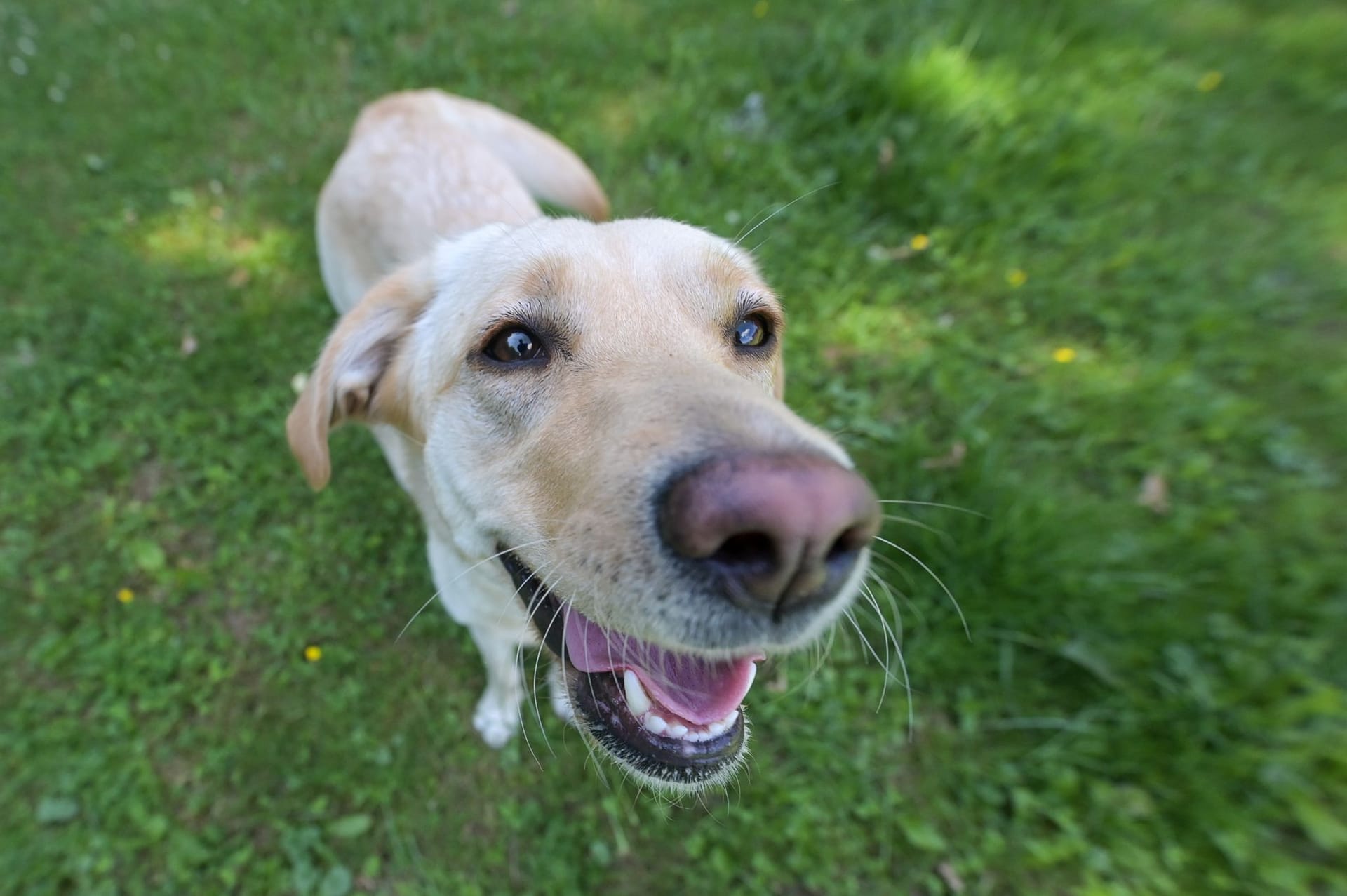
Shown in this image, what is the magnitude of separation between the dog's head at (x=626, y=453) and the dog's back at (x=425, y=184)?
91 centimetres

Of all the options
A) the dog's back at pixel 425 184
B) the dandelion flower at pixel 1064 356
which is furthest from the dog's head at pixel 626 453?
the dandelion flower at pixel 1064 356

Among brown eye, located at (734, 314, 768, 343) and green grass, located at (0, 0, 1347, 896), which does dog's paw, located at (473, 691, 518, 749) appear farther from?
brown eye, located at (734, 314, 768, 343)

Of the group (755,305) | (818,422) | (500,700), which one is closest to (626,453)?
(755,305)

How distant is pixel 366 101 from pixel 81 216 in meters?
2.14

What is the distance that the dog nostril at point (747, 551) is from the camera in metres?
1.06

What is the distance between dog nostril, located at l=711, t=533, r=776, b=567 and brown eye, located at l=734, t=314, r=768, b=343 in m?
0.94

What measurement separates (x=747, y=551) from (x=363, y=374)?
1.69 metres

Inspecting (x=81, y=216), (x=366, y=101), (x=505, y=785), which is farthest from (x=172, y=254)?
(x=505, y=785)

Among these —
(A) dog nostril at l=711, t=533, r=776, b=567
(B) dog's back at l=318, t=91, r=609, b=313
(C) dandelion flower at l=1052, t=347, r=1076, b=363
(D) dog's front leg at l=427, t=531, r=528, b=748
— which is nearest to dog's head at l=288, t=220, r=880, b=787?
(A) dog nostril at l=711, t=533, r=776, b=567

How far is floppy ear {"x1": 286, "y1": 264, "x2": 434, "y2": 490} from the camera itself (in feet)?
6.68

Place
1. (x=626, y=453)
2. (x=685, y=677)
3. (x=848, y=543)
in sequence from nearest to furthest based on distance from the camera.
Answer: (x=848, y=543)
(x=626, y=453)
(x=685, y=677)

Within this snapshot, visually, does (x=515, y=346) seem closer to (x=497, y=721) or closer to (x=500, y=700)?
(x=500, y=700)

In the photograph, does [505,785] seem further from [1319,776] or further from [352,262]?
[1319,776]

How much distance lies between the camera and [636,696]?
5.50ft
